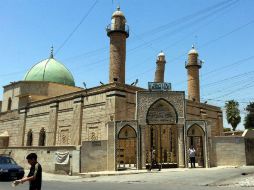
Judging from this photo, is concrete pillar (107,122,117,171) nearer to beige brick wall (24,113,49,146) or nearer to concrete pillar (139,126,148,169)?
concrete pillar (139,126,148,169)

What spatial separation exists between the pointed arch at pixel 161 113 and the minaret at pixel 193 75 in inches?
564

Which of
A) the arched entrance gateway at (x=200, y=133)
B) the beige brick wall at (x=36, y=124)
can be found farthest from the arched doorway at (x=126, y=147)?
the beige brick wall at (x=36, y=124)

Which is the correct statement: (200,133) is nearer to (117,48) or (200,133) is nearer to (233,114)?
(117,48)

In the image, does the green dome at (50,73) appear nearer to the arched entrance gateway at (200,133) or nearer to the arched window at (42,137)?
the arched window at (42,137)

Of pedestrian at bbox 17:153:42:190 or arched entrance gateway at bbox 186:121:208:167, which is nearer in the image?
pedestrian at bbox 17:153:42:190

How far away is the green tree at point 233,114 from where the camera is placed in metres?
57.4

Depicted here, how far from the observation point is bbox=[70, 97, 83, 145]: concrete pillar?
93.3ft

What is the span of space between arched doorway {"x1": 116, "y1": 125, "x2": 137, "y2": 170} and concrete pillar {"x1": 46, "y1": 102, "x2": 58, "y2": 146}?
862 cm

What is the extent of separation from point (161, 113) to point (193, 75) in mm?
15637

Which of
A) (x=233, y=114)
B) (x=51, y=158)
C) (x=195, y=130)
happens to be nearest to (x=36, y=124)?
(x=51, y=158)

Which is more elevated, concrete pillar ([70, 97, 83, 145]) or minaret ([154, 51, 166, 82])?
minaret ([154, 51, 166, 82])

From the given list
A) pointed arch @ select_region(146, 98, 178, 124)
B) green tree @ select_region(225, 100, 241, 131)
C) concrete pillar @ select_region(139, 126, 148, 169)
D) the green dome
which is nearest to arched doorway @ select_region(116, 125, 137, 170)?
concrete pillar @ select_region(139, 126, 148, 169)

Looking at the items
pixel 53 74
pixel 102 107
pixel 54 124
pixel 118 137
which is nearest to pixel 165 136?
pixel 102 107

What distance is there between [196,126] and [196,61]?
15801mm
